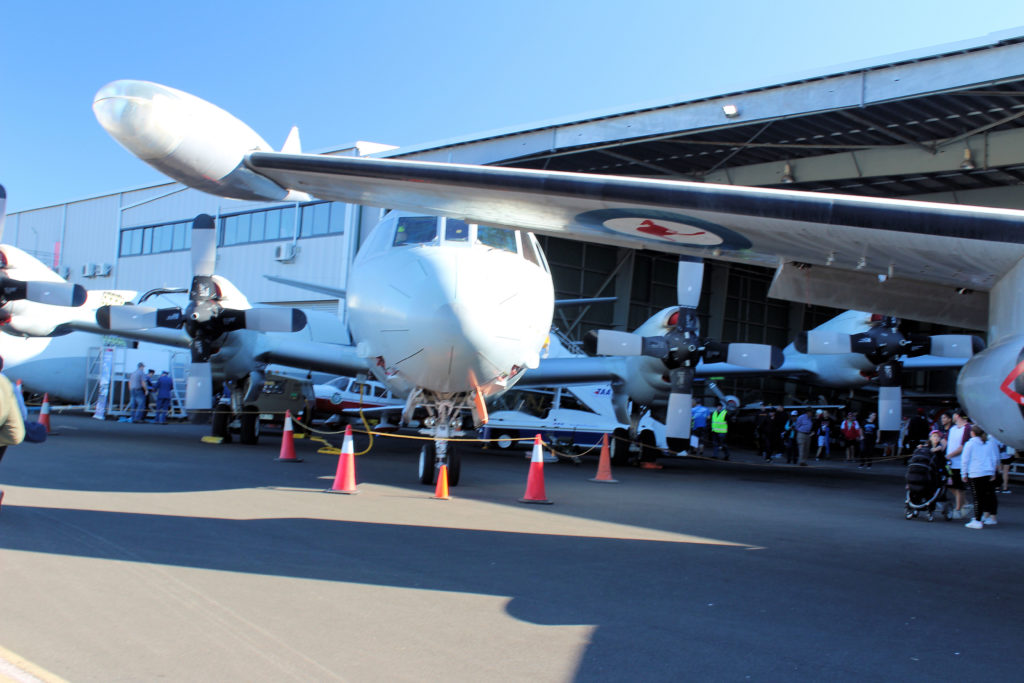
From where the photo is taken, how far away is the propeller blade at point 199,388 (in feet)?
42.7

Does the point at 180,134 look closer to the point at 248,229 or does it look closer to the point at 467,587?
the point at 467,587

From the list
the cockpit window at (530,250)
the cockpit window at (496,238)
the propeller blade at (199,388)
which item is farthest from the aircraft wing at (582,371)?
the cockpit window at (496,238)

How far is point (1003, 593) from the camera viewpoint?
5.69 meters

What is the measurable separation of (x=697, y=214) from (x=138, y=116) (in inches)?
115

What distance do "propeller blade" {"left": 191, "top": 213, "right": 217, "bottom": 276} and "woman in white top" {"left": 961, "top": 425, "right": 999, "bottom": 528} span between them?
11.3 metres

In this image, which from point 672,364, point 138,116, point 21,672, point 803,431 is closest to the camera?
point 21,672

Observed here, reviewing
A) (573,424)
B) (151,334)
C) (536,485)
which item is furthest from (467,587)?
(151,334)

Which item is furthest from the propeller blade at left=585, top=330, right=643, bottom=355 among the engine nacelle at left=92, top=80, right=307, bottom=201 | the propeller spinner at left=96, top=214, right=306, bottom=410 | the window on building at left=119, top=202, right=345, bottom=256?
the window on building at left=119, top=202, right=345, bottom=256

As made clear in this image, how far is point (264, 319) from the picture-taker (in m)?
13.2

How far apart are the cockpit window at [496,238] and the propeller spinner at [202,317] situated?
15.0 feet

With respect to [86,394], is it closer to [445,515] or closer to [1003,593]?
[445,515]

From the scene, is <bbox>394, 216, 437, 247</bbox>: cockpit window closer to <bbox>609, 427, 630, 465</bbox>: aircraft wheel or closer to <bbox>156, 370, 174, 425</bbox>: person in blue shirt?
<bbox>609, 427, 630, 465</bbox>: aircraft wheel

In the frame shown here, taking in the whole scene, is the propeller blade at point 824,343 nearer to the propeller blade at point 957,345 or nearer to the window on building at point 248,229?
the propeller blade at point 957,345

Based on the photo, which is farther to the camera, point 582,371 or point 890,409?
point 582,371
